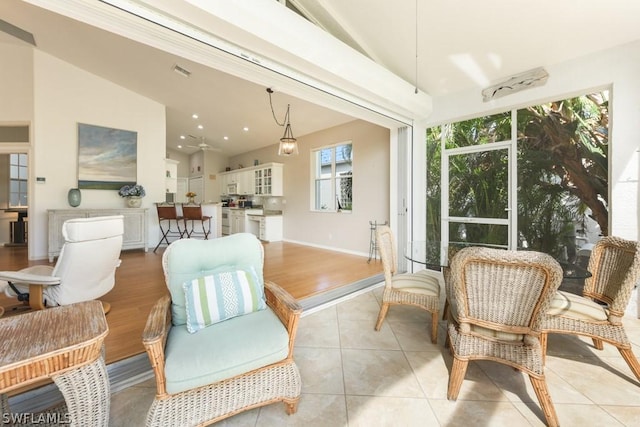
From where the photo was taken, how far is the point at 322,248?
5.90 m

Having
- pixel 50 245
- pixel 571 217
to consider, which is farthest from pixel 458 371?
pixel 50 245

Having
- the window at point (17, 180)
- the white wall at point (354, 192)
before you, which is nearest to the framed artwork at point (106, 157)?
the window at point (17, 180)

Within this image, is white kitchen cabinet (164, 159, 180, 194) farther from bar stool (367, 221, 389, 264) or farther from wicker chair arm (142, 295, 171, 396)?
wicker chair arm (142, 295, 171, 396)

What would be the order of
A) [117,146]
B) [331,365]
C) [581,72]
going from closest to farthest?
[331,365]
[581,72]
[117,146]

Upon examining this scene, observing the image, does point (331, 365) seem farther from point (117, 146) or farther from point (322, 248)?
point (117, 146)

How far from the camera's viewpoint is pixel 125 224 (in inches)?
192

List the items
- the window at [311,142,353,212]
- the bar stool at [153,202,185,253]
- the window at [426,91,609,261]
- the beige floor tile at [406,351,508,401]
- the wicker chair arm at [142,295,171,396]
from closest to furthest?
the wicker chair arm at [142,295,171,396]
the beige floor tile at [406,351,508,401]
the window at [426,91,609,261]
the bar stool at [153,202,185,253]
the window at [311,142,353,212]

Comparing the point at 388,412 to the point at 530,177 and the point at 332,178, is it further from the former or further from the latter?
the point at 332,178

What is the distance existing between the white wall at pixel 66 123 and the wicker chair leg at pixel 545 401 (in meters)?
6.58

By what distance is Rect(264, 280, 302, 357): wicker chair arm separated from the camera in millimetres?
1383

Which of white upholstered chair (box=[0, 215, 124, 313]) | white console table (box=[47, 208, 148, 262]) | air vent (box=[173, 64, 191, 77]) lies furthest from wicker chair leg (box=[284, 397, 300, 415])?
white console table (box=[47, 208, 148, 262])

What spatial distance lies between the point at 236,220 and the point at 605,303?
23.7ft

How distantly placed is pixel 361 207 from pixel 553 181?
2.94 m

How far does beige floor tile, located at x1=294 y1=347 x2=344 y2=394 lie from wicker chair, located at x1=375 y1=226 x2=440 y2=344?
0.60m
